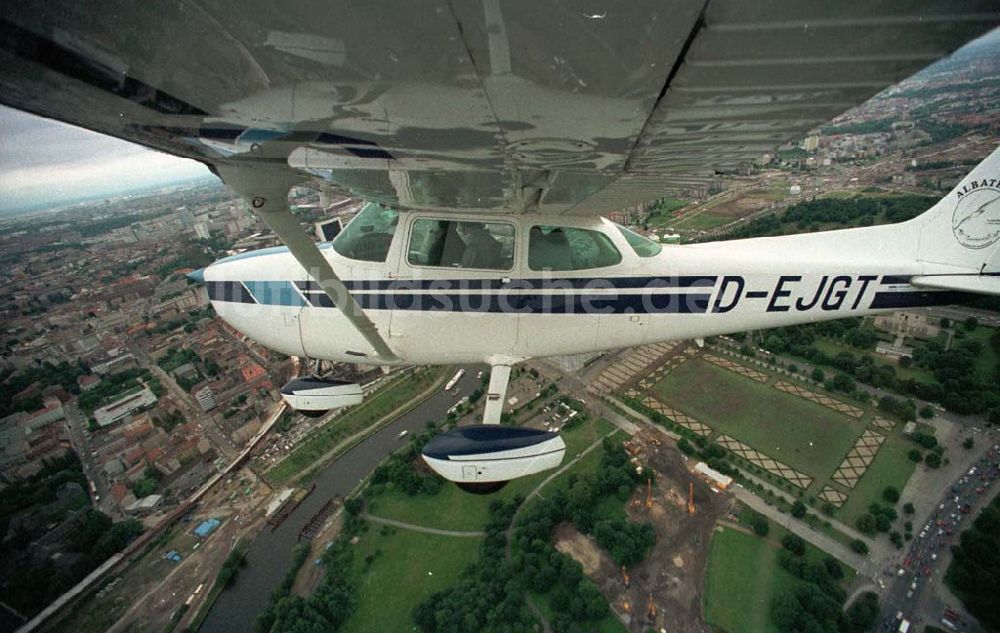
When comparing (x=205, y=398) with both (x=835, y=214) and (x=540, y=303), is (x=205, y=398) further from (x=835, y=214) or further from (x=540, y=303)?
(x=835, y=214)

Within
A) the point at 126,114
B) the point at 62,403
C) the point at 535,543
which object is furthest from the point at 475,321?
the point at 62,403

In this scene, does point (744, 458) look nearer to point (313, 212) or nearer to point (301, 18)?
point (301, 18)

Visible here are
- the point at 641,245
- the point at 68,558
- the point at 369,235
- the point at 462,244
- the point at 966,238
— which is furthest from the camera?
the point at 68,558

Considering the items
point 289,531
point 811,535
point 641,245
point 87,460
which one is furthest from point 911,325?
point 87,460

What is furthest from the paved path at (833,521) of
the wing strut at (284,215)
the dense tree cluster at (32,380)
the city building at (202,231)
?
the city building at (202,231)

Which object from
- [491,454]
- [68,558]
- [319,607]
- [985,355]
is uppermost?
[491,454]

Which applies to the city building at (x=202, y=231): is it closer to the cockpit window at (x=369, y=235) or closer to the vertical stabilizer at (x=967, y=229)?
the cockpit window at (x=369, y=235)
